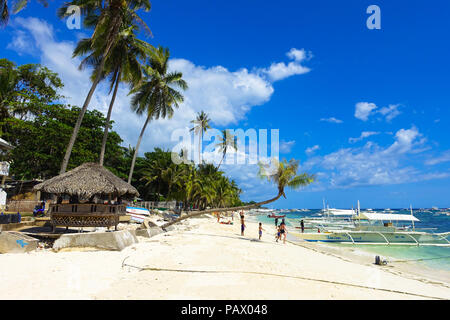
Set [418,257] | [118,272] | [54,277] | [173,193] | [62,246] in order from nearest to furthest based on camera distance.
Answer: [54,277]
[118,272]
[62,246]
[418,257]
[173,193]

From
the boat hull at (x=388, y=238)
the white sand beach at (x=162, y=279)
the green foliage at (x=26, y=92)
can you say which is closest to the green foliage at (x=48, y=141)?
the green foliage at (x=26, y=92)

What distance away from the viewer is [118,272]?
6.70 meters

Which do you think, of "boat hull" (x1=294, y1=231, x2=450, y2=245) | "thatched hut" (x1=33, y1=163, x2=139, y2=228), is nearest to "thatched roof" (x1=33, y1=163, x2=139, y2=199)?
"thatched hut" (x1=33, y1=163, x2=139, y2=228)

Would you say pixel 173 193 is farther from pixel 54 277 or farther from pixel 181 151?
pixel 54 277

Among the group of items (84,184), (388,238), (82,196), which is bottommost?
(388,238)

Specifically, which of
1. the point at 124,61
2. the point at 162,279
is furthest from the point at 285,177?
the point at 124,61

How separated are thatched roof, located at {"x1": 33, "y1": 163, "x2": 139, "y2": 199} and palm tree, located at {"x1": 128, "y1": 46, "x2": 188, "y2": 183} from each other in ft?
38.8

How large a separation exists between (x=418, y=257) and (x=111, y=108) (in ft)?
84.1

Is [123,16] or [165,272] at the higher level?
[123,16]

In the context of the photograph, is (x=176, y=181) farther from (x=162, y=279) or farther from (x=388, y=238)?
(x=162, y=279)

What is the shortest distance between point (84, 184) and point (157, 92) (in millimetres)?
15743

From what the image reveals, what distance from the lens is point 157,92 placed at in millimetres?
24938
